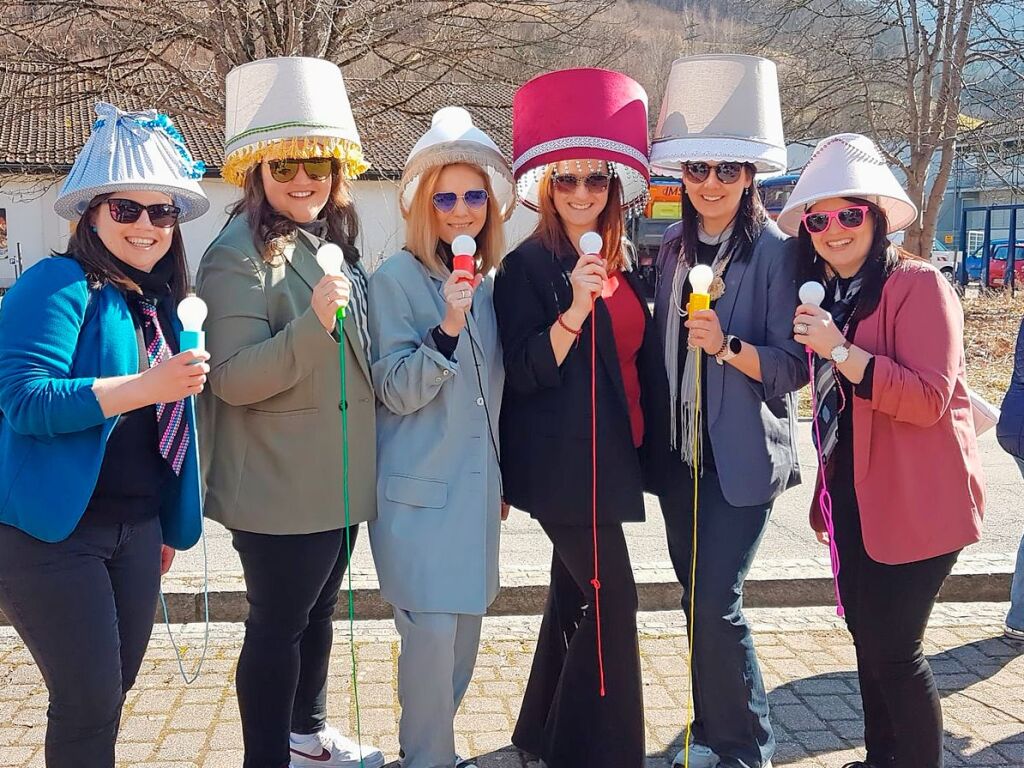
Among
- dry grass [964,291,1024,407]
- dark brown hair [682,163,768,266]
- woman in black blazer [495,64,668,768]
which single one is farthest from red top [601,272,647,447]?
dry grass [964,291,1024,407]

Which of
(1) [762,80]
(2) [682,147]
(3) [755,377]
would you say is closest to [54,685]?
(3) [755,377]

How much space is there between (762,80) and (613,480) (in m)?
1.49

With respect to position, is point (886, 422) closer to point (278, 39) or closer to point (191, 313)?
point (191, 313)

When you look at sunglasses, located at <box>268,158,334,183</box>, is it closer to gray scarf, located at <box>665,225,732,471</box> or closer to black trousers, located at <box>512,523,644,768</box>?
gray scarf, located at <box>665,225,732,471</box>

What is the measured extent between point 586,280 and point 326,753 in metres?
1.96

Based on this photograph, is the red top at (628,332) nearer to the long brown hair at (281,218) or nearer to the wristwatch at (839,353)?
the wristwatch at (839,353)

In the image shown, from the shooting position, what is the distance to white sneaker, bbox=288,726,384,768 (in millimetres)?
3395

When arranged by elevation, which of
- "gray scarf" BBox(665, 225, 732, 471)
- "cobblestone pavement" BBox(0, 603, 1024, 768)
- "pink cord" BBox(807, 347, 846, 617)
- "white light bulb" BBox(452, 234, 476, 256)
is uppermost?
"white light bulb" BBox(452, 234, 476, 256)

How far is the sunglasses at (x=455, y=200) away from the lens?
10.2 feet

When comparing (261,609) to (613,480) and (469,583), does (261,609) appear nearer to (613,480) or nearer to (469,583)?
(469,583)

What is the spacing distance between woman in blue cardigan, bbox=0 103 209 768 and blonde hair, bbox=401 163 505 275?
0.74m

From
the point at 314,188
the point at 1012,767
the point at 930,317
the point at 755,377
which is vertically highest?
the point at 314,188

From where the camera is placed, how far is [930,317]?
2.82m

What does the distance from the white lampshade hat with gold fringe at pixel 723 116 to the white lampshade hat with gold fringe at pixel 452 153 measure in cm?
56
